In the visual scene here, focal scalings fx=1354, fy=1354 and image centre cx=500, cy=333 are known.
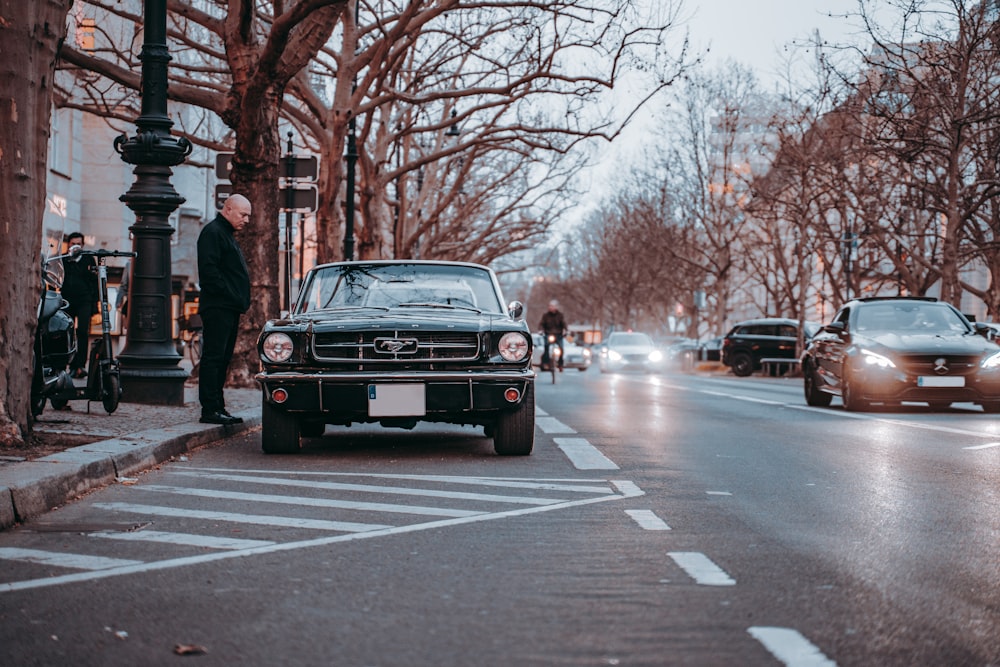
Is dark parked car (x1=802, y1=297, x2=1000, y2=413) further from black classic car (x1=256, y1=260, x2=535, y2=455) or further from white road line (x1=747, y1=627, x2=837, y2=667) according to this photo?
white road line (x1=747, y1=627, x2=837, y2=667)

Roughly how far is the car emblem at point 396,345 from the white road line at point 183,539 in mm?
3713

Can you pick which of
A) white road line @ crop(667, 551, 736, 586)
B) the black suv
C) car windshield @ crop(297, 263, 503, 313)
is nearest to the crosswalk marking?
white road line @ crop(667, 551, 736, 586)

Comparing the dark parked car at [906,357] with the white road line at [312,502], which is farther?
the dark parked car at [906,357]

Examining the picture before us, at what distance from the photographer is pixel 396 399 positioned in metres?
9.76

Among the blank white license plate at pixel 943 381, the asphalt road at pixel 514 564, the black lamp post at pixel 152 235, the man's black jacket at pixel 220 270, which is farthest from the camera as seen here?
the blank white license plate at pixel 943 381

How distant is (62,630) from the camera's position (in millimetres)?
4289

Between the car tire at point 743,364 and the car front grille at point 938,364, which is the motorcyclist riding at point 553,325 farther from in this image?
the car tire at point 743,364

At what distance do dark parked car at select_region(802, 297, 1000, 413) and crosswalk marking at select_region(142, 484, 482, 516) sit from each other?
11.5 metres

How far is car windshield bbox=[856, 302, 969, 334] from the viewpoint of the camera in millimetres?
18484

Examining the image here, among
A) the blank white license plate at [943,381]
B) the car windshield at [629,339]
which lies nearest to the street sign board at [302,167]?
the blank white license plate at [943,381]

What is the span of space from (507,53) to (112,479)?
933 inches

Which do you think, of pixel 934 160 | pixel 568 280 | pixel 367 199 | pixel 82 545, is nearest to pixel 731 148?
pixel 934 160

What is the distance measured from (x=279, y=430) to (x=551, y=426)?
4.42 metres

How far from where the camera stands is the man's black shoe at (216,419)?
453 inches
